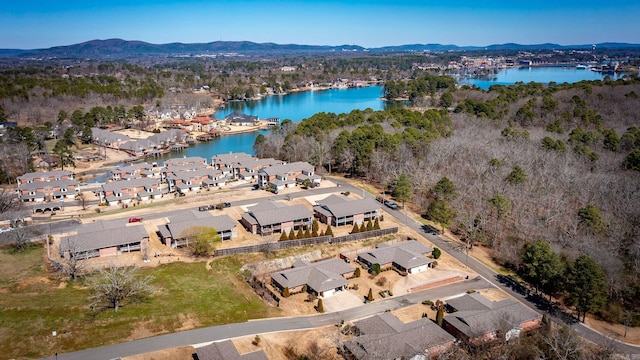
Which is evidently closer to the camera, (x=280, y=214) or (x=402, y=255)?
(x=402, y=255)

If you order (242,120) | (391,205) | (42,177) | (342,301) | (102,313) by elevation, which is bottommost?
(342,301)

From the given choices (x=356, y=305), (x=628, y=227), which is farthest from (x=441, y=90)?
(x=356, y=305)

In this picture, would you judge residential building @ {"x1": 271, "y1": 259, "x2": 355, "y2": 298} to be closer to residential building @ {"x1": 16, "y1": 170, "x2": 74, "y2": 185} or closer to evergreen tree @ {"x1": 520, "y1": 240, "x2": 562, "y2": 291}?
evergreen tree @ {"x1": 520, "y1": 240, "x2": 562, "y2": 291}

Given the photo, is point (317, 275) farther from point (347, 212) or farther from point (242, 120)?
point (242, 120)

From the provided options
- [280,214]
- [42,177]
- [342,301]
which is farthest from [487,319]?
[42,177]

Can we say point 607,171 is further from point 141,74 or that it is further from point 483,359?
point 141,74

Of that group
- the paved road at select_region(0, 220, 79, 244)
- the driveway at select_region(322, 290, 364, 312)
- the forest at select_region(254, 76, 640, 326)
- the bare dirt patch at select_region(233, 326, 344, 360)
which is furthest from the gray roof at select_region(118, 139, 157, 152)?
the bare dirt patch at select_region(233, 326, 344, 360)

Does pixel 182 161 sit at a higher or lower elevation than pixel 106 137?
lower
